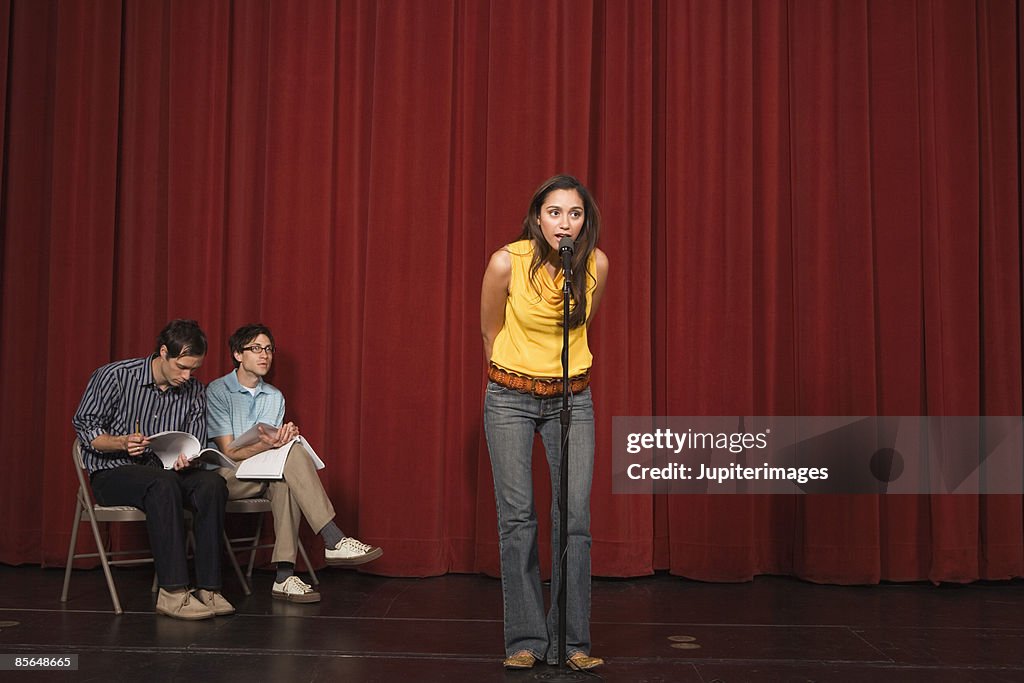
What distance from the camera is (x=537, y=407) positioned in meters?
2.89

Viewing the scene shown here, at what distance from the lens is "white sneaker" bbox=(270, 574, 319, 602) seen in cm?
388

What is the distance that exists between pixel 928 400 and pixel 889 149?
1.19 meters

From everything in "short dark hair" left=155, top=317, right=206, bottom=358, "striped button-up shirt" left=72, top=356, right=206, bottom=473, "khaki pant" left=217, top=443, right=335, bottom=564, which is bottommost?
"khaki pant" left=217, top=443, right=335, bottom=564

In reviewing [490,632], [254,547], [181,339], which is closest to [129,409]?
[181,339]

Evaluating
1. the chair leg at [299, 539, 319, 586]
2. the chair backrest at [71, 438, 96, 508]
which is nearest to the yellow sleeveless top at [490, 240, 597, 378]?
the chair leg at [299, 539, 319, 586]

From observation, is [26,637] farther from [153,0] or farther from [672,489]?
[153,0]

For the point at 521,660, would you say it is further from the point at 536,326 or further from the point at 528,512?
the point at 536,326

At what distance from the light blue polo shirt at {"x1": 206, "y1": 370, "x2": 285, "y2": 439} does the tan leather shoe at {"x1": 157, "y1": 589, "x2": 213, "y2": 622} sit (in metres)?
0.73

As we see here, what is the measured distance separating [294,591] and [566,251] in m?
2.05

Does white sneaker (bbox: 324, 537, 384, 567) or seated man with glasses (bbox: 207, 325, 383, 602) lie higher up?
seated man with glasses (bbox: 207, 325, 383, 602)

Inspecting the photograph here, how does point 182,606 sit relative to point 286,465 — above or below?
below

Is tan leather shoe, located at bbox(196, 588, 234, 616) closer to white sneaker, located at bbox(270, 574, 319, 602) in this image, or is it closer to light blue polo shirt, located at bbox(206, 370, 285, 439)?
white sneaker, located at bbox(270, 574, 319, 602)

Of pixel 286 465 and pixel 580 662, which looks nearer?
pixel 580 662

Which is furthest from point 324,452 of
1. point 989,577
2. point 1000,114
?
point 1000,114
